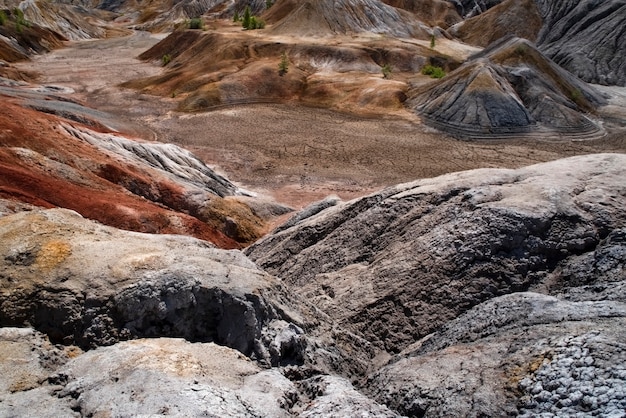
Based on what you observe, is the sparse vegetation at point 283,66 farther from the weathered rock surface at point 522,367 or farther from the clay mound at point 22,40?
the weathered rock surface at point 522,367

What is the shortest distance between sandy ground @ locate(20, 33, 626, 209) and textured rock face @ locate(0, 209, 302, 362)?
23.0 m

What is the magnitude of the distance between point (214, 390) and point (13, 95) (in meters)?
46.2

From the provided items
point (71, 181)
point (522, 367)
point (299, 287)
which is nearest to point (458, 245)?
point (299, 287)

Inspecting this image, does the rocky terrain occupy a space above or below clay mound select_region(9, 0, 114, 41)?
below

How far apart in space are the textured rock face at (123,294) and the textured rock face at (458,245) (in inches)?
129

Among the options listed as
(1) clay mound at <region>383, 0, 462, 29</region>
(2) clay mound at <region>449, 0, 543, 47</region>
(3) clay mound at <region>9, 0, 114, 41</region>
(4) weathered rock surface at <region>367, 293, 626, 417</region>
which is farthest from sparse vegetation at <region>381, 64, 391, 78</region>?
(3) clay mound at <region>9, 0, 114, 41</region>

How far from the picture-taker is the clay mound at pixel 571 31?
221 feet

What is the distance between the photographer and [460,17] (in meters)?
108

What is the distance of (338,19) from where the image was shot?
81250 millimetres

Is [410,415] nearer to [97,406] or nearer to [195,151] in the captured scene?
[97,406]

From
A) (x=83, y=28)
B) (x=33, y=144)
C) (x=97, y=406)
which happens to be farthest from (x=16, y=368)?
(x=83, y=28)

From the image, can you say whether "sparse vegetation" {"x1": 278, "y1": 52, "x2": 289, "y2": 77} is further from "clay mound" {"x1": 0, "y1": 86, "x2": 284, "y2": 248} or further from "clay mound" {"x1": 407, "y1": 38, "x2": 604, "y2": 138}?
"clay mound" {"x1": 0, "y1": 86, "x2": 284, "y2": 248}

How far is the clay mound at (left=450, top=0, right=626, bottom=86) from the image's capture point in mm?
67500

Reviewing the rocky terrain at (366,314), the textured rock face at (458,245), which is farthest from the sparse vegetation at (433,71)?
the rocky terrain at (366,314)
